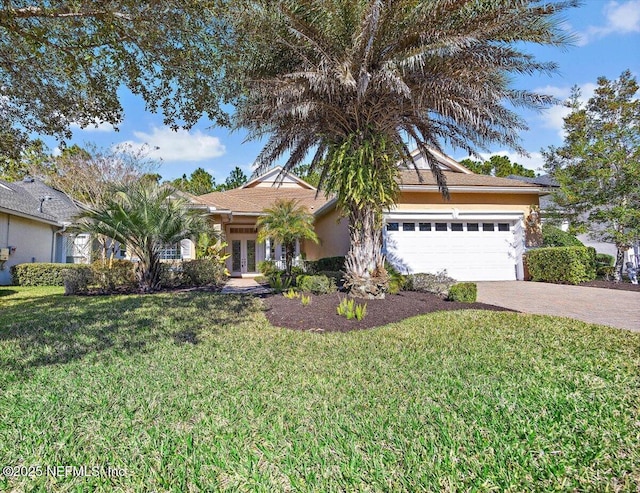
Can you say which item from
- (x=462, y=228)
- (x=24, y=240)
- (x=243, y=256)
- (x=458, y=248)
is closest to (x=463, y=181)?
(x=462, y=228)

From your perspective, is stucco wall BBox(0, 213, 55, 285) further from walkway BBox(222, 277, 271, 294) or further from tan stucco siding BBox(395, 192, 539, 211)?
tan stucco siding BBox(395, 192, 539, 211)

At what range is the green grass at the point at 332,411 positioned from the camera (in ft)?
6.77

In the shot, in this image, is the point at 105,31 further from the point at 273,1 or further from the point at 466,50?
the point at 466,50

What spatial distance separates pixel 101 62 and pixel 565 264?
14.7m

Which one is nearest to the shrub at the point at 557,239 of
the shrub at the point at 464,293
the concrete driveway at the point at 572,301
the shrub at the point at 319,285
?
the concrete driveway at the point at 572,301

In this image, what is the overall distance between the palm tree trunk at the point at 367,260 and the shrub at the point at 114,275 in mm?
8450

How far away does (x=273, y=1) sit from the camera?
675 centimetres

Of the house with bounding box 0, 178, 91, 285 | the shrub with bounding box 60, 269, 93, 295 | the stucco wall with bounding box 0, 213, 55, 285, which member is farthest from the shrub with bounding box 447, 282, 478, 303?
the stucco wall with bounding box 0, 213, 55, 285

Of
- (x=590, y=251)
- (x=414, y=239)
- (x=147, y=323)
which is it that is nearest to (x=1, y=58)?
(x=147, y=323)

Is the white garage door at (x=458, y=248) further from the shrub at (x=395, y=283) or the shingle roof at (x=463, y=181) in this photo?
the shrub at (x=395, y=283)

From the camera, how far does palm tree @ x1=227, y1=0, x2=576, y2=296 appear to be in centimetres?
654

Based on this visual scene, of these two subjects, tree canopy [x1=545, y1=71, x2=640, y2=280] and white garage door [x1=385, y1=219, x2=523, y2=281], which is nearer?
tree canopy [x1=545, y1=71, x2=640, y2=280]

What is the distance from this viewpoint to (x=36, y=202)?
747 inches

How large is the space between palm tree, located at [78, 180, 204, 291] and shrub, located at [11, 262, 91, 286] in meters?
5.25
